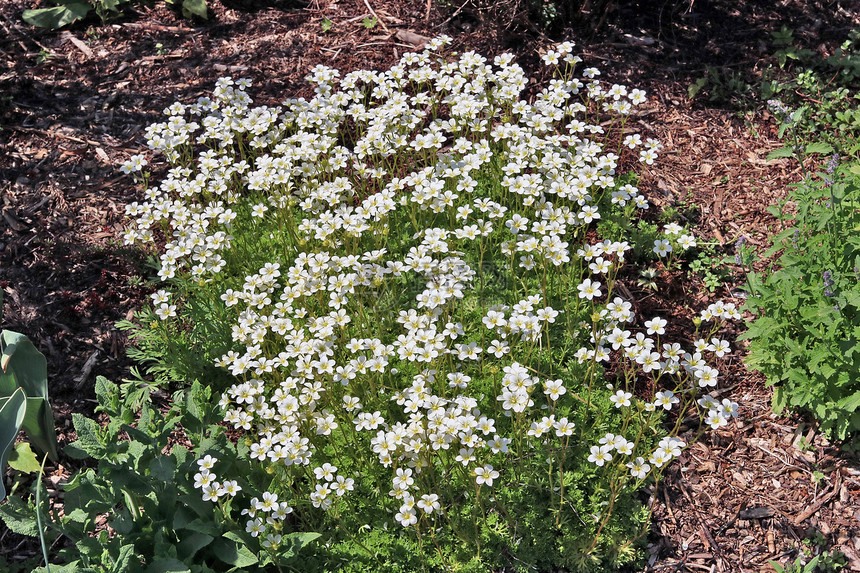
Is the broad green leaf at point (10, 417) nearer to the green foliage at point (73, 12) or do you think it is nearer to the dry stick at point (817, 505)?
the dry stick at point (817, 505)

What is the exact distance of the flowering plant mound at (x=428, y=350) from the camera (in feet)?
11.7

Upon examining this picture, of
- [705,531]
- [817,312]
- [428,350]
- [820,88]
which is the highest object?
[820,88]

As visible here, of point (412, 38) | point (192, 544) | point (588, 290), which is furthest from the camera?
point (412, 38)

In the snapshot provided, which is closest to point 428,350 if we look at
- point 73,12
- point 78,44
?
point 78,44

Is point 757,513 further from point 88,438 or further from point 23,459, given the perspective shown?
point 23,459

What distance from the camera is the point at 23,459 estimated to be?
3.85 metres

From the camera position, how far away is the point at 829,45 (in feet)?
20.3

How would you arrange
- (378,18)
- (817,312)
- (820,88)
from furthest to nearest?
(378,18)
(820,88)
(817,312)

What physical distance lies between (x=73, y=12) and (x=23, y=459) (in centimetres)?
441

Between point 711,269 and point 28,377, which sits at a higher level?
point 711,269

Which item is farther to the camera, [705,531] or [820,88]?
[820,88]

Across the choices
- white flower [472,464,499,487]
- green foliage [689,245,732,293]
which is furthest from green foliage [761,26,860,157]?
white flower [472,464,499,487]

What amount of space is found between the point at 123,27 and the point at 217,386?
3966 mm

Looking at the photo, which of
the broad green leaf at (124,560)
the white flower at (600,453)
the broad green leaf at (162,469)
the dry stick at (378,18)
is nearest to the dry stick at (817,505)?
the white flower at (600,453)
